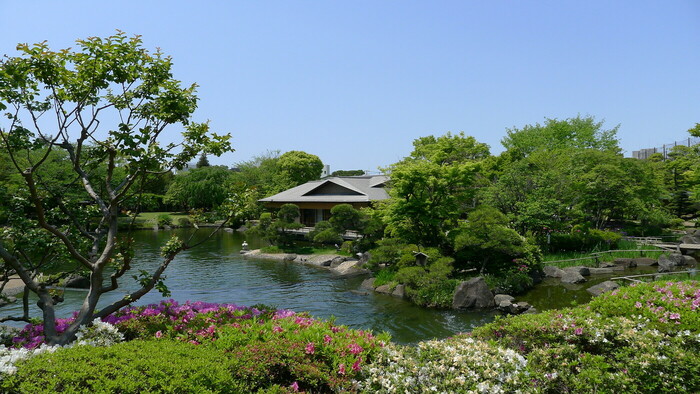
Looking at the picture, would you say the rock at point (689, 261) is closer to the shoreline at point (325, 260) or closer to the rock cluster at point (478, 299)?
the rock cluster at point (478, 299)

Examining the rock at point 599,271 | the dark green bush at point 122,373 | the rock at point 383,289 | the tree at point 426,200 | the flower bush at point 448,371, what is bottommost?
the rock at point 599,271

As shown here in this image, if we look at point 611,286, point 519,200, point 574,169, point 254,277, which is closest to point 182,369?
point 611,286

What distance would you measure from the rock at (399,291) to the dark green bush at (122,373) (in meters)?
10.6

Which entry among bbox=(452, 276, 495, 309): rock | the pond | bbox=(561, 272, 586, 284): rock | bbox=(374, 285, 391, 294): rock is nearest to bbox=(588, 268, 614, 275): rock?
bbox=(561, 272, 586, 284): rock

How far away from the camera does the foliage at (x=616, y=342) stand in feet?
13.4

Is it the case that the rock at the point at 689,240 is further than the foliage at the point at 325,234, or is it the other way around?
the foliage at the point at 325,234

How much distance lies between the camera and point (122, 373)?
11.1 feet

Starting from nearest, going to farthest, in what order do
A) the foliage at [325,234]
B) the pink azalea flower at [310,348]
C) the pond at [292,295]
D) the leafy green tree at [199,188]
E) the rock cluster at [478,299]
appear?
the pink azalea flower at [310,348] < the pond at [292,295] < the rock cluster at [478,299] < the foliage at [325,234] < the leafy green tree at [199,188]

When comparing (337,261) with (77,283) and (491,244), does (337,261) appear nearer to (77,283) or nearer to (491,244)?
(491,244)

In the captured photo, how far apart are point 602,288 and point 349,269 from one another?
942cm

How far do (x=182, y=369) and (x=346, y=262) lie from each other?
54.6 ft

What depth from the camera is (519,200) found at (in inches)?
803

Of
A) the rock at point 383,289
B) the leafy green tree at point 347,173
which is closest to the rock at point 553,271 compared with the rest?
the rock at point 383,289

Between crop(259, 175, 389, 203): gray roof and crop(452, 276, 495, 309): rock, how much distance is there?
15.6 m
